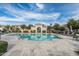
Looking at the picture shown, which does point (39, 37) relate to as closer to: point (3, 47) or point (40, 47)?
point (40, 47)

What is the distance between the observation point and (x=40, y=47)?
289 centimetres

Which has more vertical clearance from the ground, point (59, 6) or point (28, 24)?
point (59, 6)

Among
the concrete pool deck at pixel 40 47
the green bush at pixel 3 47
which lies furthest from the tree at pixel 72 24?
the green bush at pixel 3 47

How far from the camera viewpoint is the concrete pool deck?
9.36ft

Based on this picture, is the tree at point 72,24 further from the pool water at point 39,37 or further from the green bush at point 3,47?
the green bush at point 3,47

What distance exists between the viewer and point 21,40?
2.93 meters

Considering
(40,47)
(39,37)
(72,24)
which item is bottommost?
(40,47)

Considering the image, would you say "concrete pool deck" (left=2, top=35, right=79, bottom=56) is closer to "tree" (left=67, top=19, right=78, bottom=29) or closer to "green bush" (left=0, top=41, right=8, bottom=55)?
"green bush" (left=0, top=41, right=8, bottom=55)

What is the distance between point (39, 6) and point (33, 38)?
460mm

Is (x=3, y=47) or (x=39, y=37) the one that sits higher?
(x=39, y=37)

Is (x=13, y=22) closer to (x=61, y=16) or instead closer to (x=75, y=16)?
(x=61, y=16)

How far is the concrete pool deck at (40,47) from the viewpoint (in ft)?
9.36

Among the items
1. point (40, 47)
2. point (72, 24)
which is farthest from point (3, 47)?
point (72, 24)

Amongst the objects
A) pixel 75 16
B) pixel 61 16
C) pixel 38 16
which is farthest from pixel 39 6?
pixel 75 16
